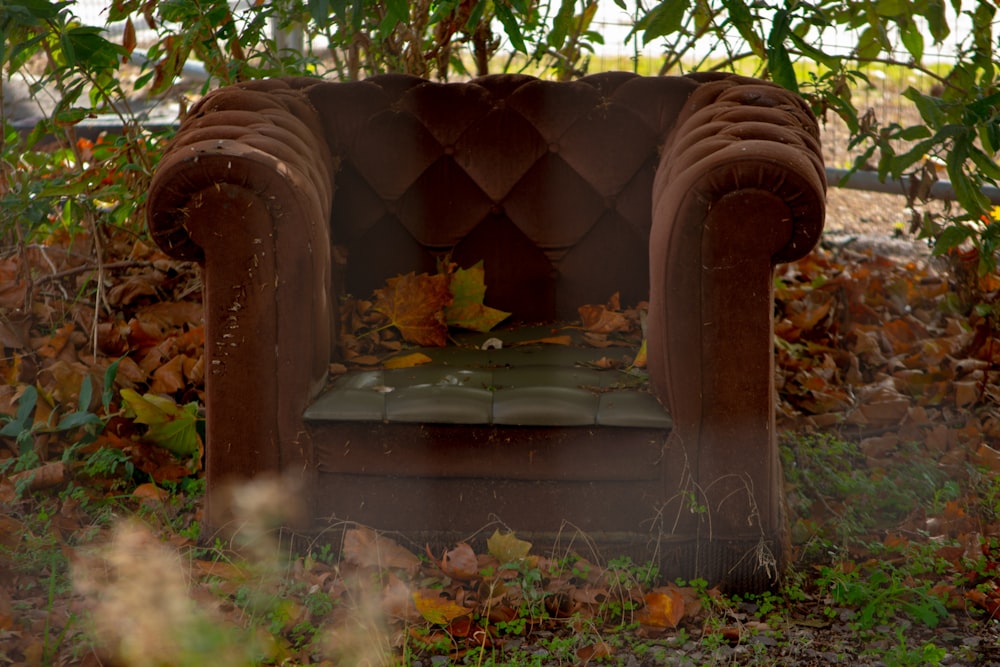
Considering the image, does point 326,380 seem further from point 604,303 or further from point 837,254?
point 837,254

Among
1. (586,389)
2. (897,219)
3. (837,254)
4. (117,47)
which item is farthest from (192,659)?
(897,219)

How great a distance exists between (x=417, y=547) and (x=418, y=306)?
1.93 feet

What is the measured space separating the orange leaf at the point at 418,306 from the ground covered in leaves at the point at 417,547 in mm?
54

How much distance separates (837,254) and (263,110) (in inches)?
108

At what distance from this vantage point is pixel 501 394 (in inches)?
78.2

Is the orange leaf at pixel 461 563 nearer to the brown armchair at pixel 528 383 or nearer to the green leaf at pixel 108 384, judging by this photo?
the brown armchair at pixel 528 383

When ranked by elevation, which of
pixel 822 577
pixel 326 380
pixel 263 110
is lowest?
pixel 822 577

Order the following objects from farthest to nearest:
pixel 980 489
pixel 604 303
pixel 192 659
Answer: pixel 604 303
pixel 980 489
pixel 192 659

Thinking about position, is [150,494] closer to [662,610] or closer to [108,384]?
[108,384]

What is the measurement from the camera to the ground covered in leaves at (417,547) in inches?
69.6

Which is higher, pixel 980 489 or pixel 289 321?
pixel 289 321

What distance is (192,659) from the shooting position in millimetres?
1529

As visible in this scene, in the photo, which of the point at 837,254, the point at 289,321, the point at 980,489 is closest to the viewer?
the point at 289,321

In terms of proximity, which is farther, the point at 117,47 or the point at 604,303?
the point at 604,303
